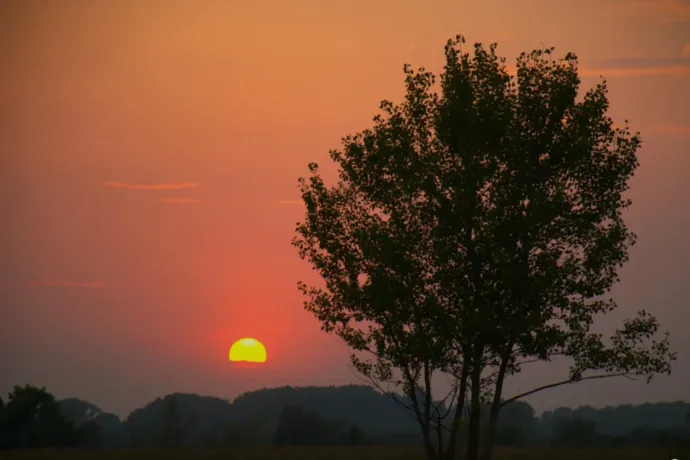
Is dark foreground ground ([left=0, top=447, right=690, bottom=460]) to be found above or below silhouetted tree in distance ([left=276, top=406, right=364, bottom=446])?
below

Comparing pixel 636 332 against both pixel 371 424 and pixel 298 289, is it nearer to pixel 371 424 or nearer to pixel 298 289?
pixel 298 289

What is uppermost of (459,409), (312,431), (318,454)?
(312,431)

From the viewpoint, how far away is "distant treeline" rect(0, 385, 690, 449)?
77.8 m

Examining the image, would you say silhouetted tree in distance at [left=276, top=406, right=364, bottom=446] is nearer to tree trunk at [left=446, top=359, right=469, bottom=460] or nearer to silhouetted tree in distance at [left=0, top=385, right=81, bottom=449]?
silhouetted tree in distance at [left=0, top=385, right=81, bottom=449]

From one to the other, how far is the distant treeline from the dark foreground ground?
3441 mm

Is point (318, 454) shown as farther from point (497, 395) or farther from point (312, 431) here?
point (497, 395)

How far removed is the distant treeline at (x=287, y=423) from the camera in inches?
3063

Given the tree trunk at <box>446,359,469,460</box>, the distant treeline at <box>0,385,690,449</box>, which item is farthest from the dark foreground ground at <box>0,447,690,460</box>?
the tree trunk at <box>446,359,469,460</box>

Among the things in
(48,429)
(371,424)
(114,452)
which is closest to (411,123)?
(114,452)

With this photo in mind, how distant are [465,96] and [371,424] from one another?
69285mm

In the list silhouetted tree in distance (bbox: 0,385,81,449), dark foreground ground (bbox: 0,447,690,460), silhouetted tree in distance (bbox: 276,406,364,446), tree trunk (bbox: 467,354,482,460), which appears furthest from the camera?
silhouetted tree in distance (bbox: 276,406,364,446)

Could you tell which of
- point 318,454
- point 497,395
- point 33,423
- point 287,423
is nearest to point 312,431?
point 287,423

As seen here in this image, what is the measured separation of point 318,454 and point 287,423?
19581 millimetres

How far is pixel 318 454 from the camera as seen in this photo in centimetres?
7094
